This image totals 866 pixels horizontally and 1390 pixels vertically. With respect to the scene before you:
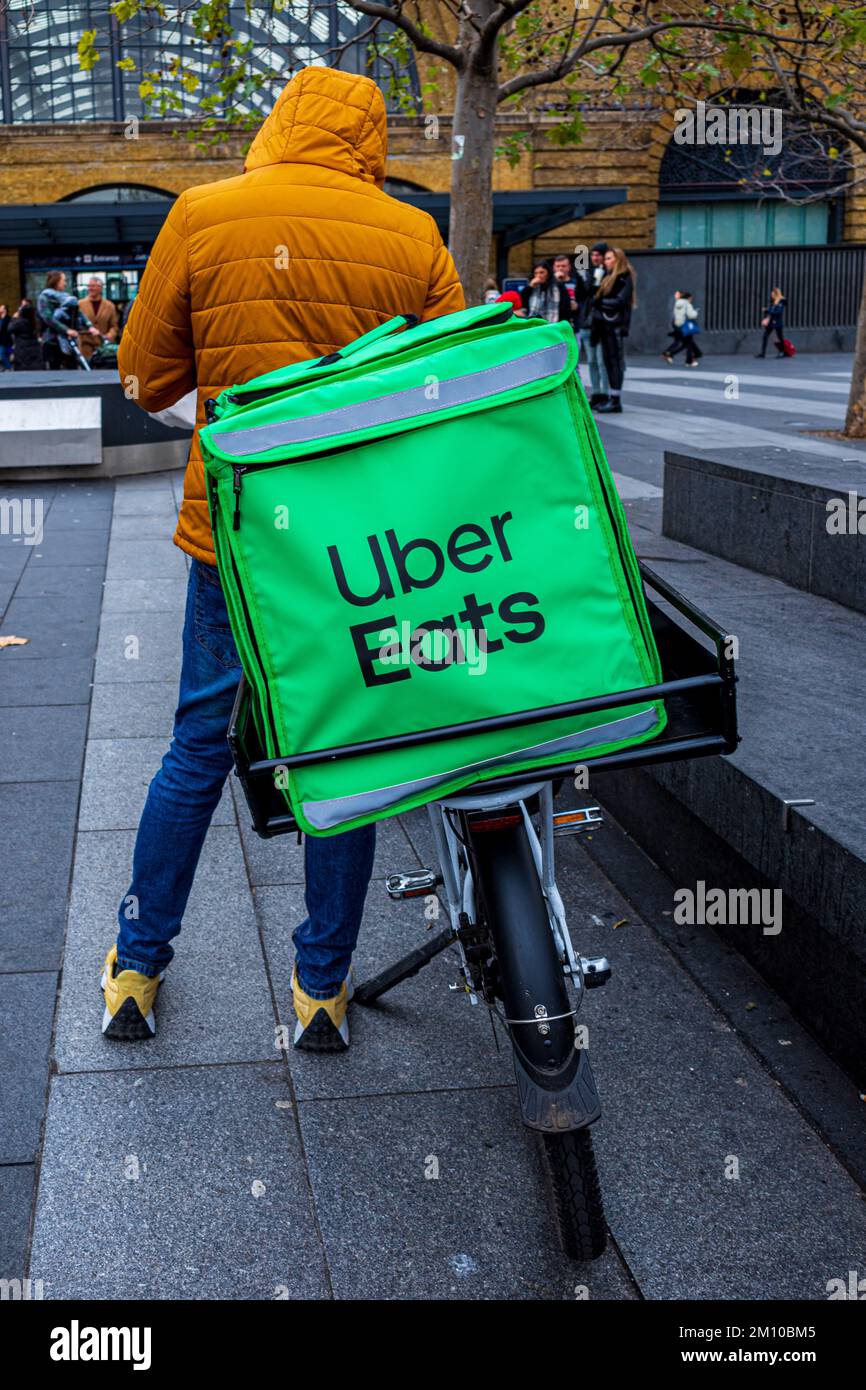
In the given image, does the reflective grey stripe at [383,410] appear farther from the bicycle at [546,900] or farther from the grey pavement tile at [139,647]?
the grey pavement tile at [139,647]

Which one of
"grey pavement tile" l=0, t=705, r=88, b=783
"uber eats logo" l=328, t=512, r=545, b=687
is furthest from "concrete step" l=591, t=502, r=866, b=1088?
"grey pavement tile" l=0, t=705, r=88, b=783

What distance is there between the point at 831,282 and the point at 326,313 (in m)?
36.7

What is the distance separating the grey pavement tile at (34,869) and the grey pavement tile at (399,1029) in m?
0.60

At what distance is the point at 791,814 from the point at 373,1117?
3.94 feet

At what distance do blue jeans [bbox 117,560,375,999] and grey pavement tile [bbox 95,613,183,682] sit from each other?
299cm

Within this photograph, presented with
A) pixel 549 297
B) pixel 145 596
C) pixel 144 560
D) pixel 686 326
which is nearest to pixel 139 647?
pixel 145 596

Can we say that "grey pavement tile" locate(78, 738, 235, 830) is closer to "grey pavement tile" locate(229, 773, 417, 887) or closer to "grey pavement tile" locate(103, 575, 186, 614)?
"grey pavement tile" locate(229, 773, 417, 887)

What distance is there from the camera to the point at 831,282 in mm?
36562

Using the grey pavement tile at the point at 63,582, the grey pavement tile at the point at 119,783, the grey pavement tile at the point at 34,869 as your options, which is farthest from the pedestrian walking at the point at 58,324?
the grey pavement tile at the point at 34,869

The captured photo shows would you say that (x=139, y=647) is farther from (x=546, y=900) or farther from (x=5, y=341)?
(x=5, y=341)

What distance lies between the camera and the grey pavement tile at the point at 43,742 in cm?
529

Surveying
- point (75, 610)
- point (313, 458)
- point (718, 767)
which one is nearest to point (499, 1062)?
point (718, 767)

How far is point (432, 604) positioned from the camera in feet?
7.14

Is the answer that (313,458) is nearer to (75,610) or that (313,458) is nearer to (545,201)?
(75,610)
